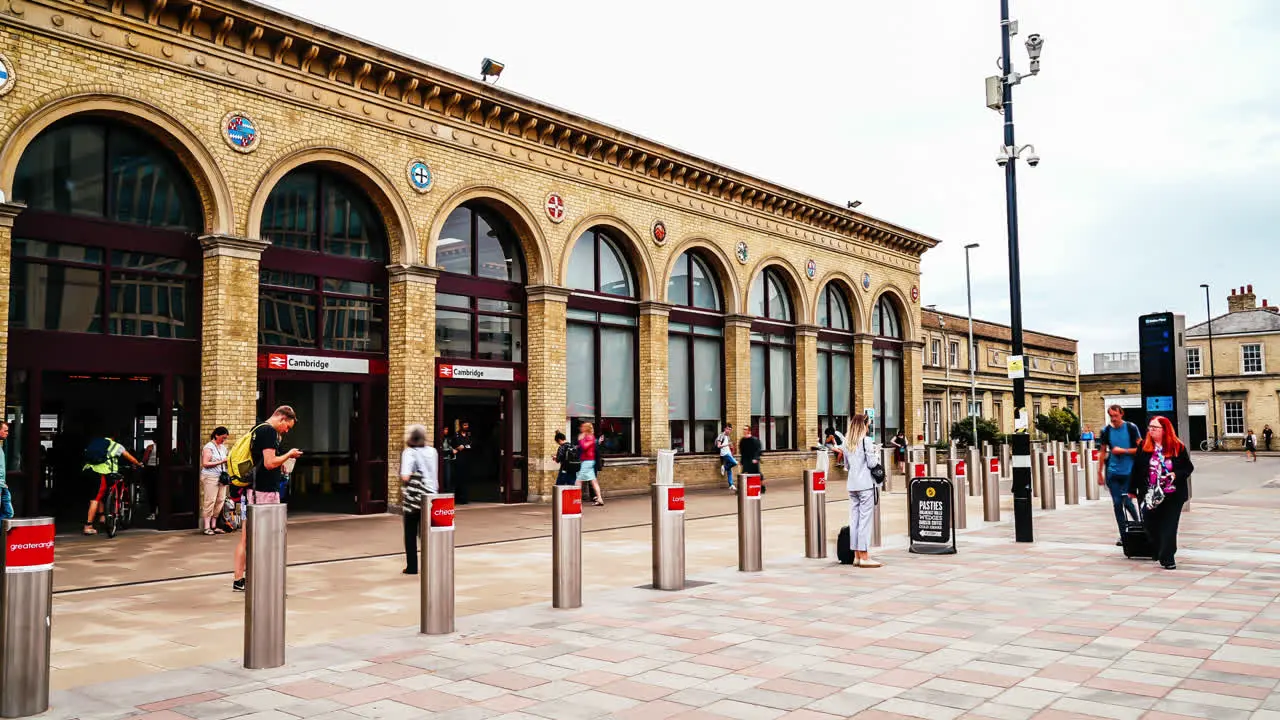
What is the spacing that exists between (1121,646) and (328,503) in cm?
1710

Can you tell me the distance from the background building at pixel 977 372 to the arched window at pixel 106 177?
103 ft

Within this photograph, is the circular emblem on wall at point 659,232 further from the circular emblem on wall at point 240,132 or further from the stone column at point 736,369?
the circular emblem on wall at point 240,132

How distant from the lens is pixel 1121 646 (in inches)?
270

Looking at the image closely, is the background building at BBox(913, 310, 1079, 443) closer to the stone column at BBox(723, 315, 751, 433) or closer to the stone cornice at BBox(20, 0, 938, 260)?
the stone column at BBox(723, 315, 751, 433)

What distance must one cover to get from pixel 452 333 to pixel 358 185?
356 centimetres

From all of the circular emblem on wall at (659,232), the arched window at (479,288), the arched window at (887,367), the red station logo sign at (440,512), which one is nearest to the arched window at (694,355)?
the circular emblem on wall at (659,232)

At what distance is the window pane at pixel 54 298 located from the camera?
14.2 meters

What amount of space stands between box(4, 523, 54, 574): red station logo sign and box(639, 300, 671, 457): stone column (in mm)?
19216

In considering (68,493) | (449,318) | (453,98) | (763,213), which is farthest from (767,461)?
(68,493)

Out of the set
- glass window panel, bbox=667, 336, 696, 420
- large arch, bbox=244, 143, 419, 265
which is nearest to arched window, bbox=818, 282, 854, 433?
glass window panel, bbox=667, 336, 696, 420

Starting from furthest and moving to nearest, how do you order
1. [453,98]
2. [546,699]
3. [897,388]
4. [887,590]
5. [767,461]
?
[897,388]
[767,461]
[453,98]
[887,590]
[546,699]

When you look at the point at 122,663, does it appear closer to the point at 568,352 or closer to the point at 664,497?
the point at 664,497

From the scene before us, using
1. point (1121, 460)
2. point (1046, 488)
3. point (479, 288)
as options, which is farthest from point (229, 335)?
point (1046, 488)

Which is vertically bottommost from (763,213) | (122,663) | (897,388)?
(122,663)
